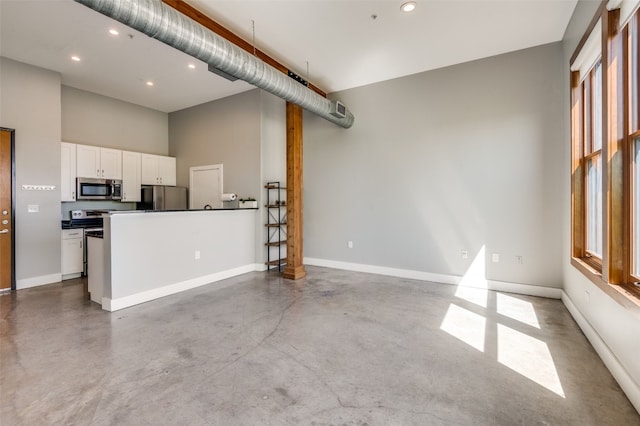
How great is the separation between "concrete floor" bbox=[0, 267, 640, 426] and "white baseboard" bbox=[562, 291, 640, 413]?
55mm

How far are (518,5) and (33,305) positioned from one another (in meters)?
6.79

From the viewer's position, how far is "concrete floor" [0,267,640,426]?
69.7 inches

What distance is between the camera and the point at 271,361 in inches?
92.0

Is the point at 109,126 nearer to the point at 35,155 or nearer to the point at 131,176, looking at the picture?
the point at 131,176

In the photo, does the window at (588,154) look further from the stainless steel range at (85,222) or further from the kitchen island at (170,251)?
the stainless steel range at (85,222)

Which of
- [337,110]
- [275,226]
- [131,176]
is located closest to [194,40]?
[337,110]

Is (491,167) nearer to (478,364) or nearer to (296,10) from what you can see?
(478,364)

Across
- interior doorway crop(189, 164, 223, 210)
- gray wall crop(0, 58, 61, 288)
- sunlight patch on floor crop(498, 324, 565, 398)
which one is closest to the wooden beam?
interior doorway crop(189, 164, 223, 210)

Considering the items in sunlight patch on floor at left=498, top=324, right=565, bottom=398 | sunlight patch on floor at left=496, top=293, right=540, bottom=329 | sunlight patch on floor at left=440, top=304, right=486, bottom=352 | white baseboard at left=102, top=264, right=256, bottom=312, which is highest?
white baseboard at left=102, top=264, right=256, bottom=312

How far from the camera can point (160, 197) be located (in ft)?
19.7

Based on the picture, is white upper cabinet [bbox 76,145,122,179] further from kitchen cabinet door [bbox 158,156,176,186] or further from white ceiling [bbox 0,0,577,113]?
white ceiling [bbox 0,0,577,113]

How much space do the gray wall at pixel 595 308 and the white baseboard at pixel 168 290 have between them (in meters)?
4.43

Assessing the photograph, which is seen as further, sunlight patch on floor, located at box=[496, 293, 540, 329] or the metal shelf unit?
the metal shelf unit

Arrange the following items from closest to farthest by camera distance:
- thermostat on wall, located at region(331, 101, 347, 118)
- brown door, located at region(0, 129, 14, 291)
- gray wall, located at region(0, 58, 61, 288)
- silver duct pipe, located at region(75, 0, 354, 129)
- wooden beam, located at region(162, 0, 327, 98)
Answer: silver duct pipe, located at region(75, 0, 354, 129) < wooden beam, located at region(162, 0, 327, 98) < brown door, located at region(0, 129, 14, 291) < gray wall, located at region(0, 58, 61, 288) < thermostat on wall, located at region(331, 101, 347, 118)
